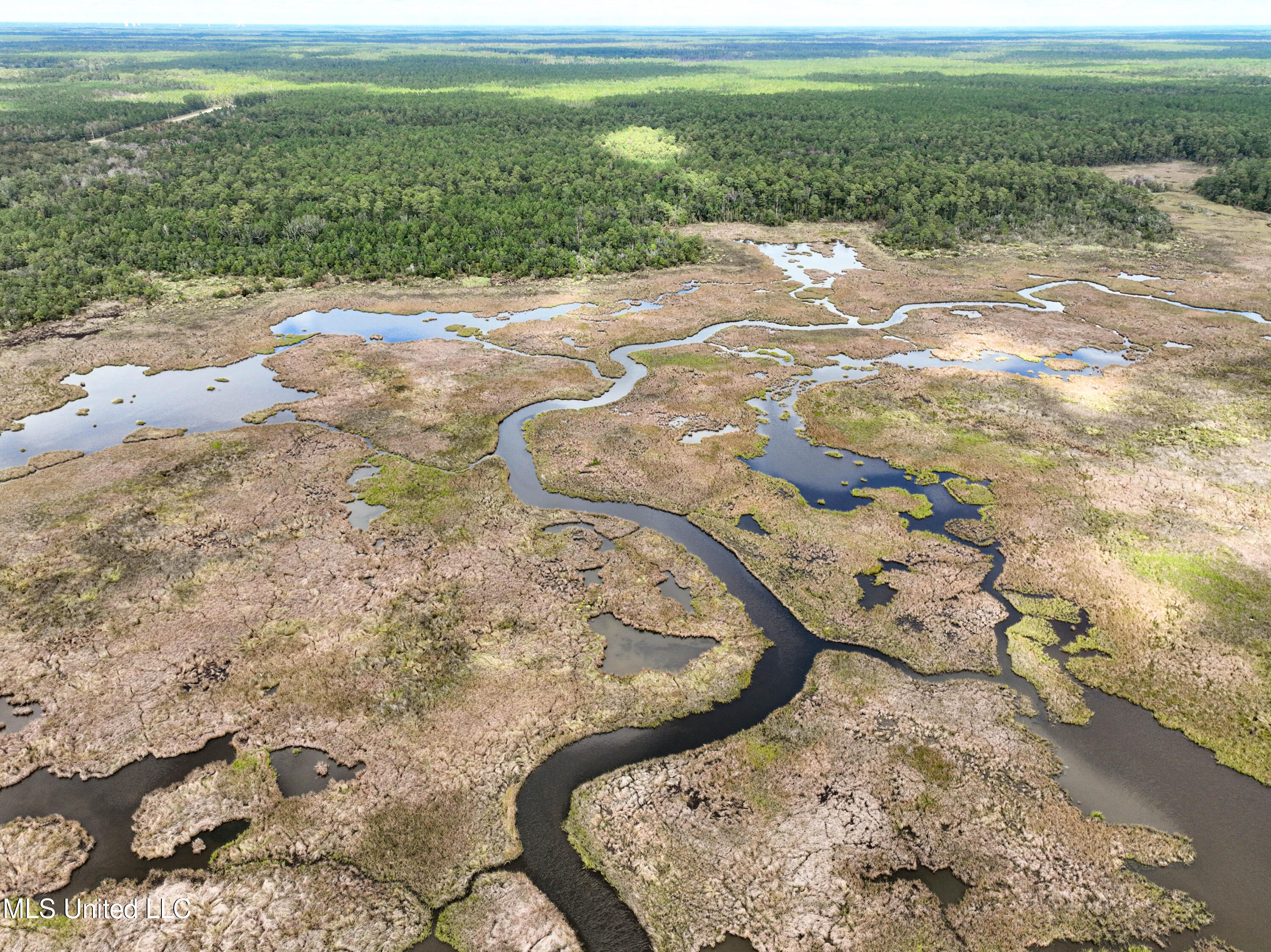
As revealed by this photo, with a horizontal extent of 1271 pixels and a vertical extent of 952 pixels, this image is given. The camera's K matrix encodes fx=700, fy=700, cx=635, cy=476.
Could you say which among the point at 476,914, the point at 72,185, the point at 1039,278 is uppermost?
the point at 72,185

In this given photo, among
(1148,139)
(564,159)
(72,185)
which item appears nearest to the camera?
(72,185)

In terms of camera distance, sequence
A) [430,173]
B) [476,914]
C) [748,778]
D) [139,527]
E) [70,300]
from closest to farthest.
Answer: [476,914], [748,778], [139,527], [70,300], [430,173]

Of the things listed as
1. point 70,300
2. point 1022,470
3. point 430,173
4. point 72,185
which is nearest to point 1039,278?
point 1022,470

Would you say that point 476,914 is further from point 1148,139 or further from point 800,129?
point 1148,139

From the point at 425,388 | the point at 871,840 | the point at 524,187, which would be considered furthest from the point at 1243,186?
the point at 871,840

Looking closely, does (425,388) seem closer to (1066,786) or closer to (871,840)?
(871,840)

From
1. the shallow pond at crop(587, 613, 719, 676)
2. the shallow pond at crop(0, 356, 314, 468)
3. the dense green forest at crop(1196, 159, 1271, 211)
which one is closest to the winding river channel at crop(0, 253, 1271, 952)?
the shallow pond at crop(587, 613, 719, 676)

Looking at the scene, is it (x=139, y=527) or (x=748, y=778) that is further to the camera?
(x=139, y=527)

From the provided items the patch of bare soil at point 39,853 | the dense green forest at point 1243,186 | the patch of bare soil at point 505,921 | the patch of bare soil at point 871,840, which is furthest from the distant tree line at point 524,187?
the patch of bare soil at point 505,921

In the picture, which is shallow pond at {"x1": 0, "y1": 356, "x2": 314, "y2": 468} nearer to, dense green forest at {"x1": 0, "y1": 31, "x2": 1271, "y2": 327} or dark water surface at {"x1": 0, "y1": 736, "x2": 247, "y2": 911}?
dense green forest at {"x1": 0, "y1": 31, "x2": 1271, "y2": 327}
